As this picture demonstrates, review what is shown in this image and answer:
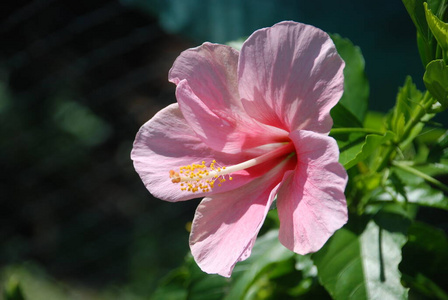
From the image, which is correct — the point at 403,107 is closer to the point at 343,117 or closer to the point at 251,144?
the point at 343,117

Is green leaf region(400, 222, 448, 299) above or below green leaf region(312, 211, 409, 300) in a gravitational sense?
below

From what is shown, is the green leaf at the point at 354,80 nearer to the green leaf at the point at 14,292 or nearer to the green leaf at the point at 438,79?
the green leaf at the point at 438,79

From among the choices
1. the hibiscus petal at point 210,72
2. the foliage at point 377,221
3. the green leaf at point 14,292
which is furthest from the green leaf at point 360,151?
the green leaf at point 14,292

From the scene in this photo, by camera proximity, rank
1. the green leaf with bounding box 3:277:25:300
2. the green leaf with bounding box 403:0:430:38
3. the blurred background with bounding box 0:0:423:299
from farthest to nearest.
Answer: the blurred background with bounding box 0:0:423:299
the green leaf with bounding box 3:277:25:300
the green leaf with bounding box 403:0:430:38

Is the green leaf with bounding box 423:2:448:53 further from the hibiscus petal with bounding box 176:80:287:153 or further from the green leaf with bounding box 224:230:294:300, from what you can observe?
the green leaf with bounding box 224:230:294:300

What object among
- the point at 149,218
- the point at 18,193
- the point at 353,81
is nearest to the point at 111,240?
the point at 149,218

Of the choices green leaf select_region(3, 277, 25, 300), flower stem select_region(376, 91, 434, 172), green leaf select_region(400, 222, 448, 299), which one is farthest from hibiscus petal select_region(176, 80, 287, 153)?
green leaf select_region(3, 277, 25, 300)

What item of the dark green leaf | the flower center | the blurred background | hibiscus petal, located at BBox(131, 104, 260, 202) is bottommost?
the blurred background

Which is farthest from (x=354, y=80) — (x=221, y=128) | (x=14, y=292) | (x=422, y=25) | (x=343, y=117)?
(x=14, y=292)

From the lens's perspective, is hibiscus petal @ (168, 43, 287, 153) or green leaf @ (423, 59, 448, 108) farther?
hibiscus petal @ (168, 43, 287, 153)
